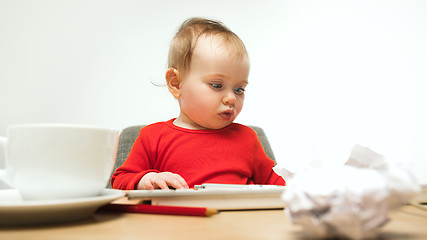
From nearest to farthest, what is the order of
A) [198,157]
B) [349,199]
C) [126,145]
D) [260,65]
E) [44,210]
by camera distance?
1. [349,199]
2. [44,210]
3. [198,157]
4. [126,145]
5. [260,65]

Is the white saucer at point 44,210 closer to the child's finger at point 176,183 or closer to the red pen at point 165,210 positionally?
the red pen at point 165,210

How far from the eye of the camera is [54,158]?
15.1 inches

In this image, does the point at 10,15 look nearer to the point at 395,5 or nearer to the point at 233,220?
the point at 233,220

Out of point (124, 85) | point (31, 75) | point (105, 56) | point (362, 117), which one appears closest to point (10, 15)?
point (31, 75)

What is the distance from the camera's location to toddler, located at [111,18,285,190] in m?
0.97

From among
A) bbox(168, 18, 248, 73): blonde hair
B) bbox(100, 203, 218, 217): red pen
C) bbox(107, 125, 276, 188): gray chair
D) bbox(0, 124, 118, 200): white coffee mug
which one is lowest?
bbox(107, 125, 276, 188): gray chair

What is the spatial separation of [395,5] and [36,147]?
2.58 m

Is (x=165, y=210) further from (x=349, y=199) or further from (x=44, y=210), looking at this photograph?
(x=349, y=199)

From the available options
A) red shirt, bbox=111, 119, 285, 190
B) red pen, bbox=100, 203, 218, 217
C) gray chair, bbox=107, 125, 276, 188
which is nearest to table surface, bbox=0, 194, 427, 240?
red pen, bbox=100, 203, 218, 217

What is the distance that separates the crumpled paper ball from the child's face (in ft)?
2.34

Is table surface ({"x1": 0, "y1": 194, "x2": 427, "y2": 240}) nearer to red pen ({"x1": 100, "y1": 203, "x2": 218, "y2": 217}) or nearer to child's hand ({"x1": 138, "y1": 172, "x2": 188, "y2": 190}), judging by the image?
red pen ({"x1": 100, "y1": 203, "x2": 218, "y2": 217})

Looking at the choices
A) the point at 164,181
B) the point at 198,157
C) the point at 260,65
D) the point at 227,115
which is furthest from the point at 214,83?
the point at 260,65

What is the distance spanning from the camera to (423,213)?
44 cm

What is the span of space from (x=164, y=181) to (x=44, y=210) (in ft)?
1.37
